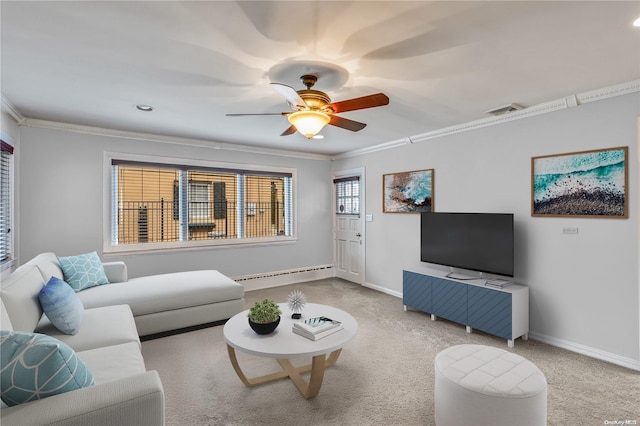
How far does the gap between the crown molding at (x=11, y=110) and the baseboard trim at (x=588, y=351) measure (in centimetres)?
569

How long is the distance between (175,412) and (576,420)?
2.63m

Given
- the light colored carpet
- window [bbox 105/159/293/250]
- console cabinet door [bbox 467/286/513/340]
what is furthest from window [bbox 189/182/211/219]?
console cabinet door [bbox 467/286/513/340]

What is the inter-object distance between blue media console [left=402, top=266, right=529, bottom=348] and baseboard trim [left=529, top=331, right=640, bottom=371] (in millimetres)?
153

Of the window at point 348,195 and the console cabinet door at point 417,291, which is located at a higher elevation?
the window at point 348,195

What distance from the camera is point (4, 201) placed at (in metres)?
3.27

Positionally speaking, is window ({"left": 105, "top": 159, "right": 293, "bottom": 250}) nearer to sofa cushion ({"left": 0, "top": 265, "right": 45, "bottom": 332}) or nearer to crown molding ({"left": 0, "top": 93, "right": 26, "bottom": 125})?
crown molding ({"left": 0, "top": 93, "right": 26, "bottom": 125})

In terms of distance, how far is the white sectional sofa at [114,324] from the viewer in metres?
1.22

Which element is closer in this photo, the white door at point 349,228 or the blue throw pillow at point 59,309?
the blue throw pillow at point 59,309

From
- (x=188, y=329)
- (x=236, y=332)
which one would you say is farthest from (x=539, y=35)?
(x=188, y=329)

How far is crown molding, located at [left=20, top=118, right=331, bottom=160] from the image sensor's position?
12.3ft

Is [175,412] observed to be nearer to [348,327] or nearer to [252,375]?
[252,375]

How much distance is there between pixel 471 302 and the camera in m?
3.38

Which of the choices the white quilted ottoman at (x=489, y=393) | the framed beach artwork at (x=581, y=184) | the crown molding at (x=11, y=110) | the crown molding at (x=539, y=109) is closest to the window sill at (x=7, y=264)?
the crown molding at (x=11, y=110)

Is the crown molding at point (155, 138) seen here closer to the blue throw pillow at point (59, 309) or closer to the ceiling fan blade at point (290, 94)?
the blue throw pillow at point (59, 309)
